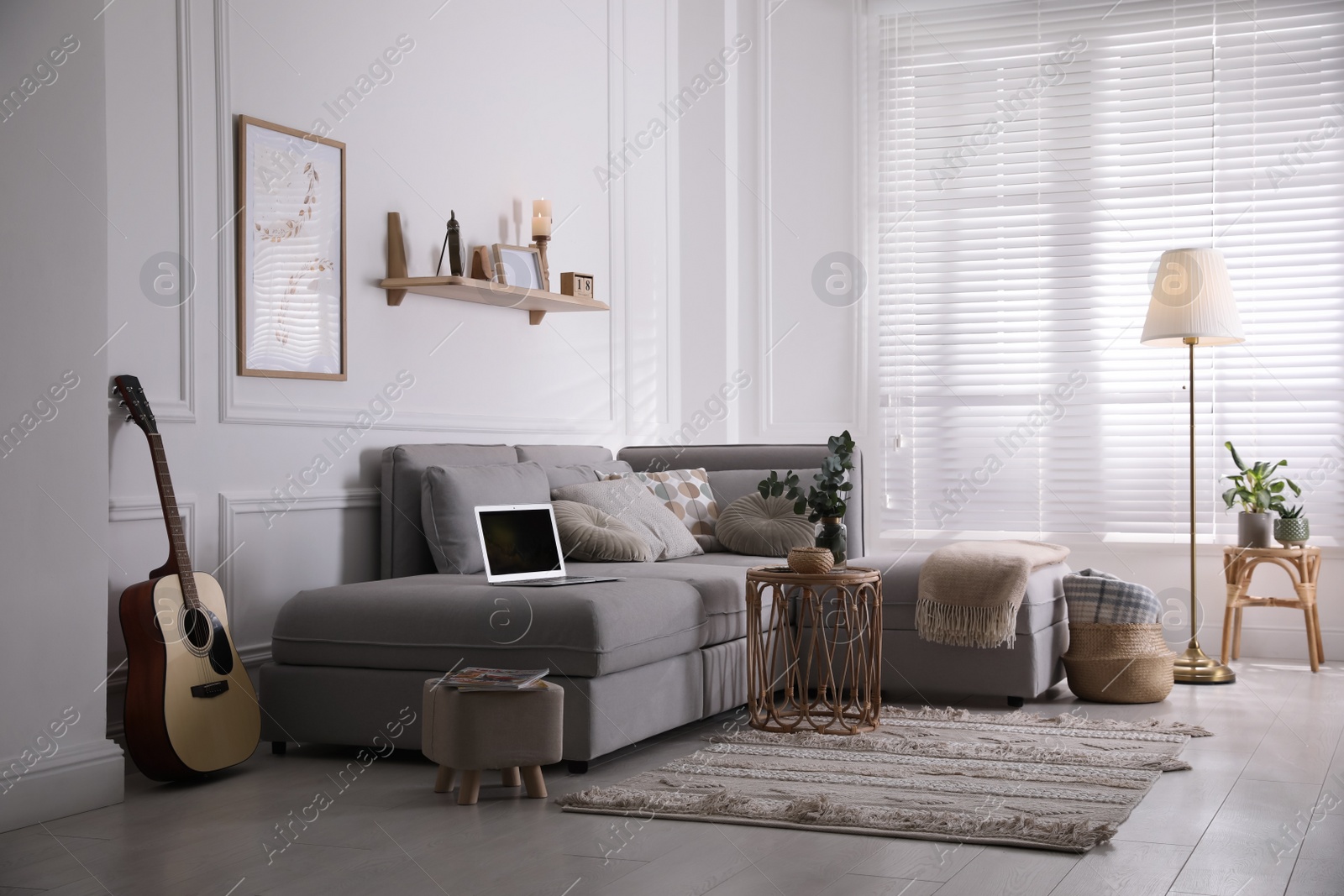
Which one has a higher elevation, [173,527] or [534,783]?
[173,527]

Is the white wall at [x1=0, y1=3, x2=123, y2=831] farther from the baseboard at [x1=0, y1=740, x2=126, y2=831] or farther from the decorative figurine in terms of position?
the decorative figurine

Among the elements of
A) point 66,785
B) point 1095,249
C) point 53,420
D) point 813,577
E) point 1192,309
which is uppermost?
point 1095,249

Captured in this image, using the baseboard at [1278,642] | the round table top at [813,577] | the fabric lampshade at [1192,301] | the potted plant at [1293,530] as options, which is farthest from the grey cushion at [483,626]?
the baseboard at [1278,642]

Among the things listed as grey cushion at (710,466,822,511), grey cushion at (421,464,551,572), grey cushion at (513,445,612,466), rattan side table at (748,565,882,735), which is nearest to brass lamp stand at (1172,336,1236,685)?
grey cushion at (710,466,822,511)

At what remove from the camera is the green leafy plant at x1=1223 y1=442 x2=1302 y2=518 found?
5293 millimetres

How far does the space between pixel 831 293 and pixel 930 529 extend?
1210 mm

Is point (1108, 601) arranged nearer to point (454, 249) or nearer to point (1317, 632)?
point (1317, 632)

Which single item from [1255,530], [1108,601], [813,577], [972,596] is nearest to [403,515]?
[813,577]

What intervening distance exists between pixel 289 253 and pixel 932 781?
91.9 inches

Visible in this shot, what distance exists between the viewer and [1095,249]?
19.5 ft

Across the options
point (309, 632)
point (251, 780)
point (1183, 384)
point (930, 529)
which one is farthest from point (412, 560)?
point (1183, 384)

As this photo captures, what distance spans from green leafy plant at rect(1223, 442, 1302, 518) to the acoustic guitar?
377 centimetres

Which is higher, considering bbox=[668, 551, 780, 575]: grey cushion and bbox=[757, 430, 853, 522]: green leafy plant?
bbox=[757, 430, 853, 522]: green leafy plant

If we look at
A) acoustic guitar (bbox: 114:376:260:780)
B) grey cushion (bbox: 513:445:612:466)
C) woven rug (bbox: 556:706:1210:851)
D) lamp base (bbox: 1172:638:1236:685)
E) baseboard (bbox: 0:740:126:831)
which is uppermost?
grey cushion (bbox: 513:445:612:466)
